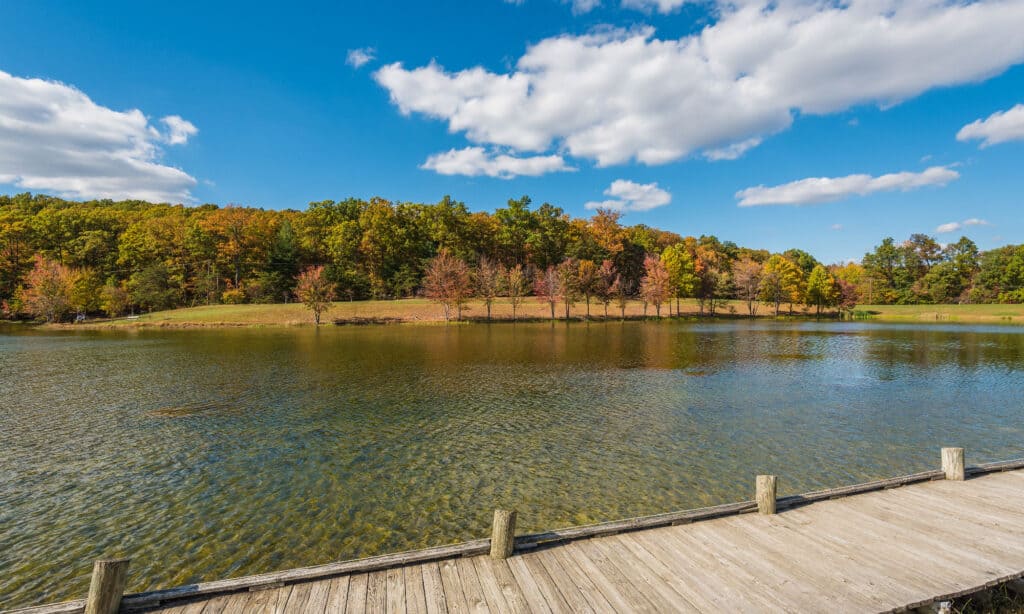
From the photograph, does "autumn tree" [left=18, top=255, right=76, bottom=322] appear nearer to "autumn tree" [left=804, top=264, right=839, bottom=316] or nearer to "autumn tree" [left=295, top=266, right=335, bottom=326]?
"autumn tree" [left=295, top=266, right=335, bottom=326]

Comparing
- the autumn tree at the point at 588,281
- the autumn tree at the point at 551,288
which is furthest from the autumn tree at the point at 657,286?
the autumn tree at the point at 551,288

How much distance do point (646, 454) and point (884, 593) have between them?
9800 millimetres

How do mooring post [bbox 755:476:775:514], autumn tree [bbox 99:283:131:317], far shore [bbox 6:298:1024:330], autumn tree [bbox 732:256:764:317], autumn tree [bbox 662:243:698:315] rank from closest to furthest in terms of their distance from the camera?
mooring post [bbox 755:476:775:514], far shore [bbox 6:298:1024:330], autumn tree [bbox 99:283:131:317], autumn tree [bbox 662:243:698:315], autumn tree [bbox 732:256:764:317]

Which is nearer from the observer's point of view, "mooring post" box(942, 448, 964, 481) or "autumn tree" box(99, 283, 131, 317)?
"mooring post" box(942, 448, 964, 481)

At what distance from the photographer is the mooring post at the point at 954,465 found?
12.5 metres

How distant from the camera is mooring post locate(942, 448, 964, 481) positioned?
40.9ft

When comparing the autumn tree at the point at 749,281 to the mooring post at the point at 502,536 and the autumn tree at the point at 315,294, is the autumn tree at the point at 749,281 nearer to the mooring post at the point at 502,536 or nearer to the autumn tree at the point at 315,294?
the autumn tree at the point at 315,294

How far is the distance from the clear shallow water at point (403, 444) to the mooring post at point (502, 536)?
303 cm

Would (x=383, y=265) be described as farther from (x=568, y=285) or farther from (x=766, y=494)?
(x=766, y=494)

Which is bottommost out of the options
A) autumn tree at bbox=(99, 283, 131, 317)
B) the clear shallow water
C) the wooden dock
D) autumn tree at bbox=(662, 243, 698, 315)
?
the clear shallow water

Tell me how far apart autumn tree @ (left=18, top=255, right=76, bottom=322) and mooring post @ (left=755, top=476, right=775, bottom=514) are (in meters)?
120

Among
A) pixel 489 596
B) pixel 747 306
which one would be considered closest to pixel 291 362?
pixel 489 596

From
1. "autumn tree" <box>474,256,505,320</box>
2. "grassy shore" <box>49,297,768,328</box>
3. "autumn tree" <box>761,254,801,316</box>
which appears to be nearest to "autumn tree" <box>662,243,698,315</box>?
"grassy shore" <box>49,297,768,328</box>

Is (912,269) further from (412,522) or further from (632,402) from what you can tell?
(412,522)
